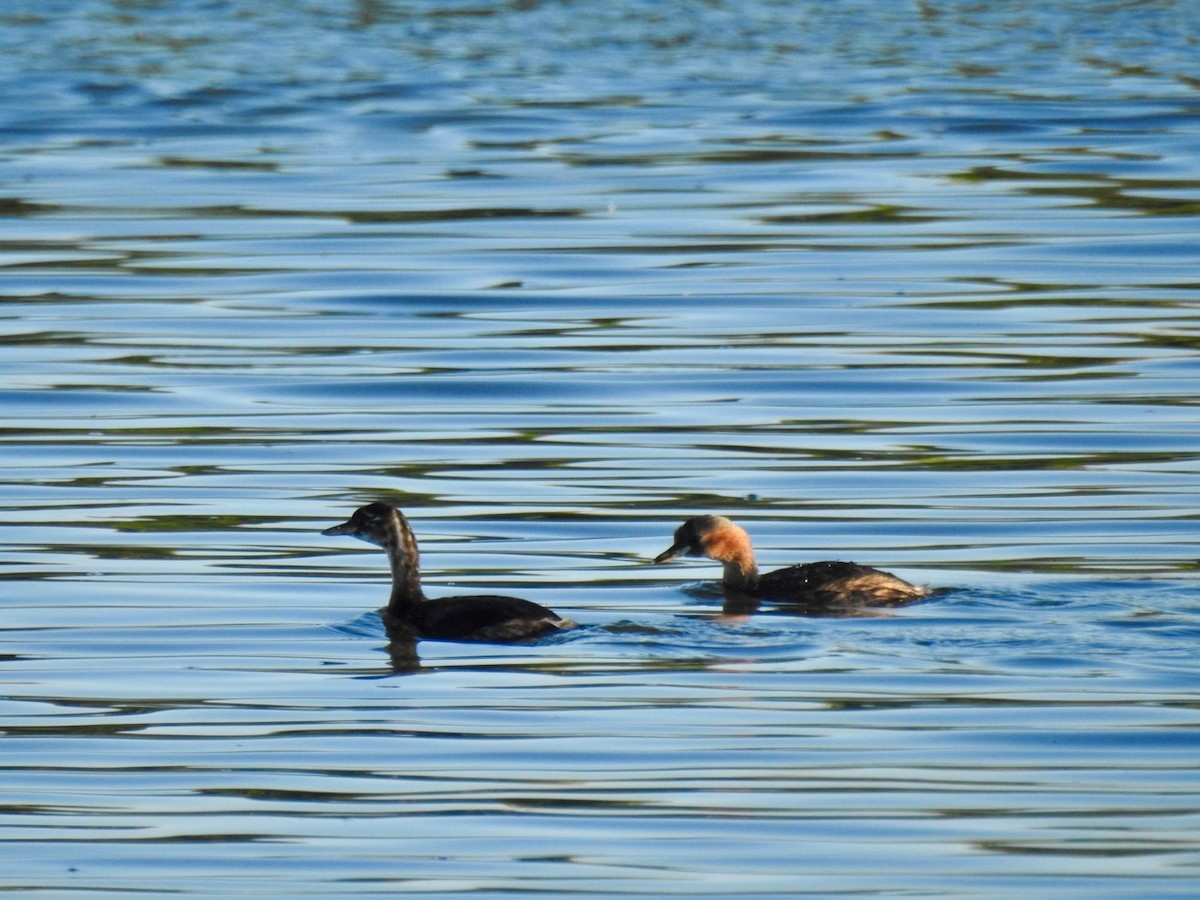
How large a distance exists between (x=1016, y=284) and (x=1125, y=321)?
1.40 m

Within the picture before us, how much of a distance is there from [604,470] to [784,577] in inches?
93.8

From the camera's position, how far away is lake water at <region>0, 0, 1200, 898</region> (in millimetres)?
7703

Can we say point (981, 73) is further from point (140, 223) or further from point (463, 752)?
point (463, 752)

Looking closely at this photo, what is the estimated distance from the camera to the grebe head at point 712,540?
36.0ft

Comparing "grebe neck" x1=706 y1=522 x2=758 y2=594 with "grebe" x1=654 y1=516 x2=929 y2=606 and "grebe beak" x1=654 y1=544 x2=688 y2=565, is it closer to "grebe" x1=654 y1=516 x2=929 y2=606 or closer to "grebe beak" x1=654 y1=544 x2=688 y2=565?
"grebe" x1=654 y1=516 x2=929 y2=606

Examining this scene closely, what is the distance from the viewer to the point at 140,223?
67.7 feet

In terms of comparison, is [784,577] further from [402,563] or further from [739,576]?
[402,563]

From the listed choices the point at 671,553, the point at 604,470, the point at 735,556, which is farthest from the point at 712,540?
the point at 604,470

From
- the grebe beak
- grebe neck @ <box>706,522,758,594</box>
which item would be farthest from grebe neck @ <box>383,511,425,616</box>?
Answer: grebe neck @ <box>706,522,758,594</box>

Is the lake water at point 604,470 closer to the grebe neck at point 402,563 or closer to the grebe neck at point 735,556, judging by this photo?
the grebe neck at point 735,556

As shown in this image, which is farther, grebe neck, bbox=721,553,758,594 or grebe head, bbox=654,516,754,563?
grebe neck, bbox=721,553,758,594

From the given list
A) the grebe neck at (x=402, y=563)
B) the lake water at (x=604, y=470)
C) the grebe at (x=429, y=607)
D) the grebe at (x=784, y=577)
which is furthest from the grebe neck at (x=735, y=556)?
the grebe neck at (x=402, y=563)

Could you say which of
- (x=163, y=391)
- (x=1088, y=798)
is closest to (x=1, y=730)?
(x=1088, y=798)

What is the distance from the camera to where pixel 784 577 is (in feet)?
36.0
